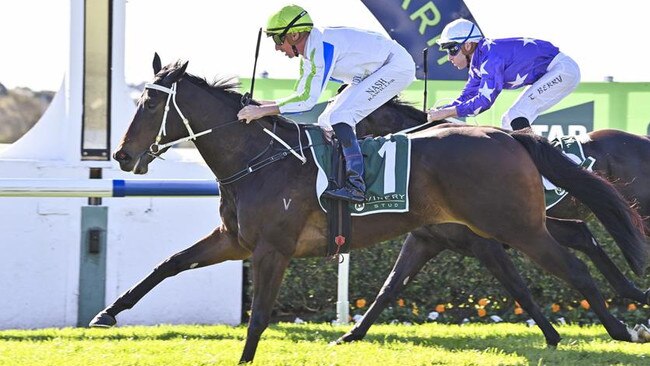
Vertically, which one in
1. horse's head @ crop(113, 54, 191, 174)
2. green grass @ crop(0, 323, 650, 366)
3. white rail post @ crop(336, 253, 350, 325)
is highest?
horse's head @ crop(113, 54, 191, 174)

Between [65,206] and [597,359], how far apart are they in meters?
3.53

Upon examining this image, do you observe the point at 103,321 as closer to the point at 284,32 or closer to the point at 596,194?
the point at 284,32

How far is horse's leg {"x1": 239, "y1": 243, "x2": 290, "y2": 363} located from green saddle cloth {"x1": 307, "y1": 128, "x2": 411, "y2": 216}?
36cm

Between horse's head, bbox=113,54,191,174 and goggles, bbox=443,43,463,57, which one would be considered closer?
horse's head, bbox=113,54,191,174

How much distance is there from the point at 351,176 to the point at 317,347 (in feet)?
3.72

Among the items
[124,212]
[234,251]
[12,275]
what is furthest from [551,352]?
[12,275]

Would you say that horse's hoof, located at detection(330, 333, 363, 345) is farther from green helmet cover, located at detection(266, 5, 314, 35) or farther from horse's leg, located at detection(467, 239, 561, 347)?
green helmet cover, located at detection(266, 5, 314, 35)

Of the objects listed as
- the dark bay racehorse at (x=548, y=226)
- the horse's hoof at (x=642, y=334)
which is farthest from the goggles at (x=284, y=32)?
the horse's hoof at (x=642, y=334)

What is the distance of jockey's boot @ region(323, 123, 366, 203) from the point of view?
18.3ft

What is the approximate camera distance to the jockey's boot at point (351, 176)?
5.59 metres

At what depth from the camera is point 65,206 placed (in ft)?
24.1

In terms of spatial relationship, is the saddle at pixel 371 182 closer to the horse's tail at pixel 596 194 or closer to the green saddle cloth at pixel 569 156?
the horse's tail at pixel 596 194

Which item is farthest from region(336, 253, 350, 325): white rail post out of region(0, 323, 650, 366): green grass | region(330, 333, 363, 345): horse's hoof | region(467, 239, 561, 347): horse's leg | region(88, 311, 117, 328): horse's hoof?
region(88, 311, 117, 328): horse's hoof

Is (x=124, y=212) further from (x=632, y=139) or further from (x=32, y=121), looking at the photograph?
(x=632, y=139)
